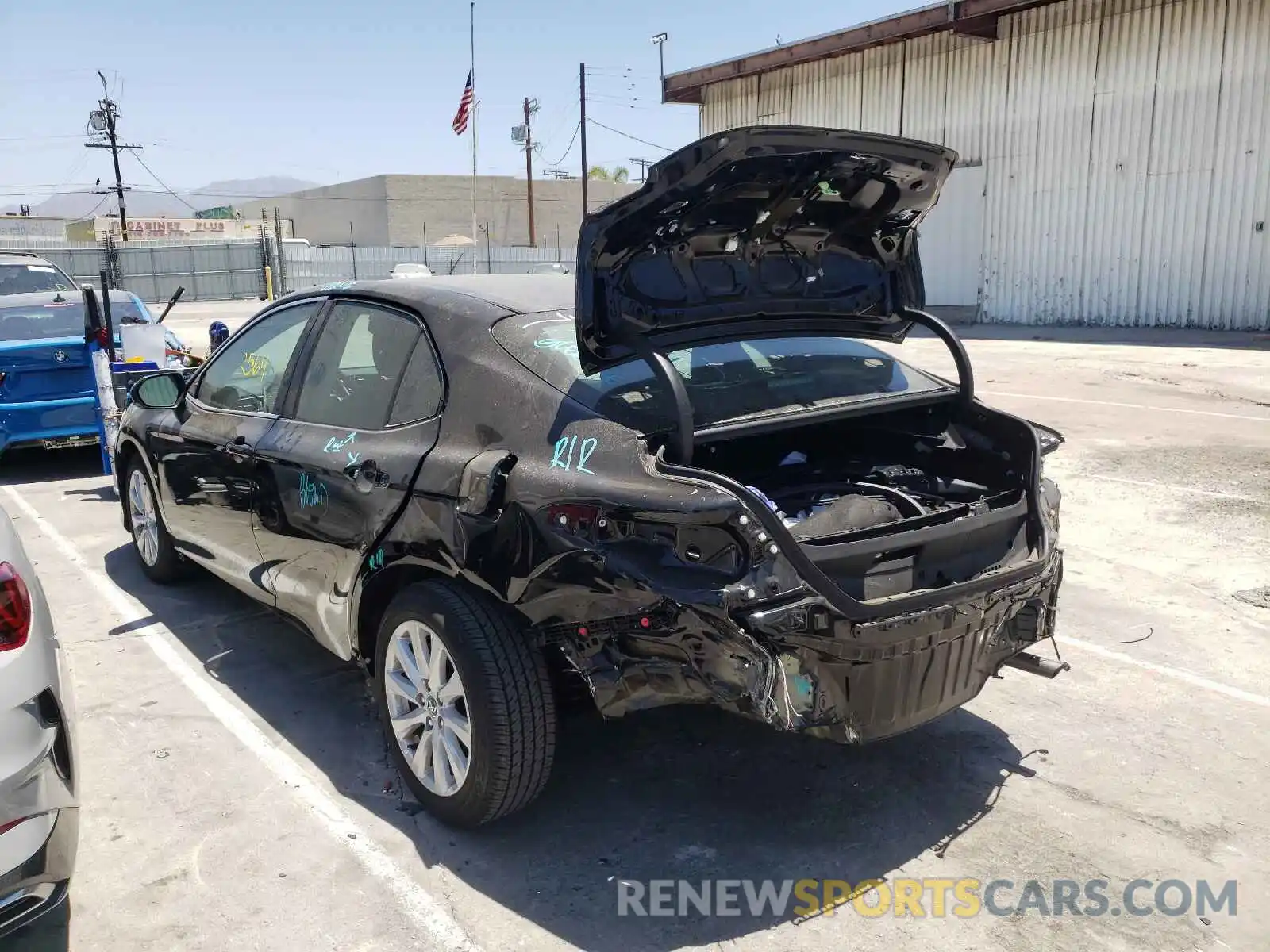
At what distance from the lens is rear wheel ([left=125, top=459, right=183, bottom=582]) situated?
5234 millimetres

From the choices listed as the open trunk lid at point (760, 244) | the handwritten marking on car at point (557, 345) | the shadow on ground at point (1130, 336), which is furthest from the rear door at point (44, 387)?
the shadow on ground at point (1130, 336)

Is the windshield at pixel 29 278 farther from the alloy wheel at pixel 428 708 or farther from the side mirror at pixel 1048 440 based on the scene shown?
the side mirror at pixel 1048 440

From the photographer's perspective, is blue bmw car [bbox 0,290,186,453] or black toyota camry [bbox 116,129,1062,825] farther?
blue bmw car [bbox 0,290,186,453]

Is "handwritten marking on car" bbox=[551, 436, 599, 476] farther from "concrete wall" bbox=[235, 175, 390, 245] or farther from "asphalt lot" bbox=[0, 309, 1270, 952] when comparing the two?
"concrete wall" bbox=[235, 175, 390, 245]

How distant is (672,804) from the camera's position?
3.25 metres

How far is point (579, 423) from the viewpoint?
2.91 meters

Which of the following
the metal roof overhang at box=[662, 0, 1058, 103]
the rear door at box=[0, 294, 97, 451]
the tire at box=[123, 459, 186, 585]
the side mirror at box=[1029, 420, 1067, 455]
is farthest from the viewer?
the metal roof overhang at box=[662, 0, 1058, 103]

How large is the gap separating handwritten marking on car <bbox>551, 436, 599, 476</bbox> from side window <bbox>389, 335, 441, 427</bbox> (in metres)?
0.58

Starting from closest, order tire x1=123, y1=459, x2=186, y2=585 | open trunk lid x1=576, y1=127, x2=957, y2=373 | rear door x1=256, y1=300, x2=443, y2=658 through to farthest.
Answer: open trunk lid x1=576, y1=127, x2=957, y2=373 < rear door x1=256, y1=300, x2=443, y2=658 < tire x1=123, y1=459, x2=186, y2=585

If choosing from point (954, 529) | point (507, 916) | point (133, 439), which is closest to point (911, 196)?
point (954, 529)

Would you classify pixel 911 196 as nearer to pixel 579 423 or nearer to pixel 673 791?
pixel 579 423

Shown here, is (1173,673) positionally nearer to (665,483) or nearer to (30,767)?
(665,483)

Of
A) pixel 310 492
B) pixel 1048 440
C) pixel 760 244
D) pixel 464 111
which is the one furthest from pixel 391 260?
pixel 1048 440

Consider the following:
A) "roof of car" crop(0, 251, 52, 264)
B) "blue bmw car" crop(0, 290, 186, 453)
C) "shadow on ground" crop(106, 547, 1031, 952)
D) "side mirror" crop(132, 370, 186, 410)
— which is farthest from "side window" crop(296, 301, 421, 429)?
"roof of car" crop(0, 251, 52, 264)
